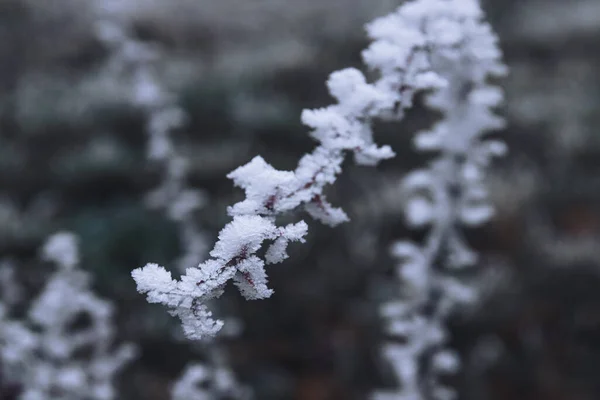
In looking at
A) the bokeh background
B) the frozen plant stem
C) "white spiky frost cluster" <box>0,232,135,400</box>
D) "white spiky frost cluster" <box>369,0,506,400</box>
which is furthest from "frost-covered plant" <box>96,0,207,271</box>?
the bokeh background

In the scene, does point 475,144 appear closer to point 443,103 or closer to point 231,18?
point 443,103

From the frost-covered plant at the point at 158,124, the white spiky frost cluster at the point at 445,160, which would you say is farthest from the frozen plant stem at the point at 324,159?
the frost-covered plant at the point at 158,124

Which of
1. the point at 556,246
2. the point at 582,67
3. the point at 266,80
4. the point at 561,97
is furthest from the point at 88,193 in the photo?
the point at 582,67

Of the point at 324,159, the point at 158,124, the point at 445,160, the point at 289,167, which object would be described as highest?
the point at 289,167

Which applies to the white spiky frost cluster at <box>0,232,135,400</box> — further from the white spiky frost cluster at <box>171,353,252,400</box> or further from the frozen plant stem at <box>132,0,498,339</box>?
the frozen plant stem at <box>132,0,498,339</box>

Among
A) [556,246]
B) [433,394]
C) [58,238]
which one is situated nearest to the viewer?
[58,238]

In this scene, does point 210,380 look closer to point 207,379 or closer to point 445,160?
point 207,379

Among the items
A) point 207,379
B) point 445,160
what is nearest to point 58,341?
point 207,379
